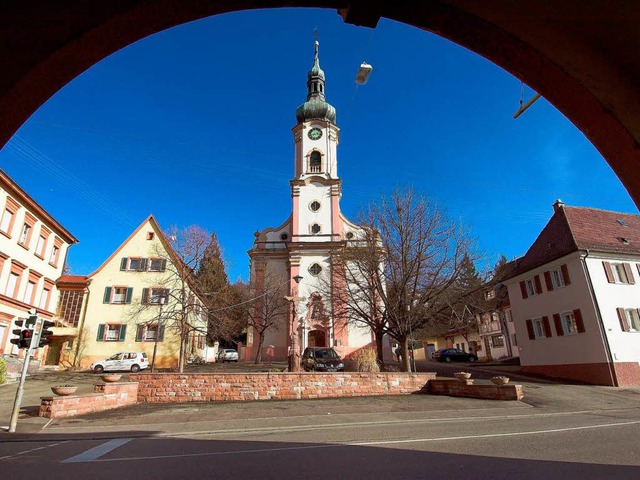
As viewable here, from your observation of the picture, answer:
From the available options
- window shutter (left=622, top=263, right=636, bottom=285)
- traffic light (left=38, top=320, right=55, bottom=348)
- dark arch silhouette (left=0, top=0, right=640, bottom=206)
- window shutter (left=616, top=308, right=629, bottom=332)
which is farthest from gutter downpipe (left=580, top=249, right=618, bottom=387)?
traffic light (left=38, top=320, right=55, bottom=348)

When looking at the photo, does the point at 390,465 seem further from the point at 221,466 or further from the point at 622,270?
the point at 622,270

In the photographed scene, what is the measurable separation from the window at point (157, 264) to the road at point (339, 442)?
20531mm

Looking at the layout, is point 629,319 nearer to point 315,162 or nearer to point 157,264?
point 157,264

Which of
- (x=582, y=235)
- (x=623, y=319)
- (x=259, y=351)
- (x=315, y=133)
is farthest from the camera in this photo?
(x=315, y=133)

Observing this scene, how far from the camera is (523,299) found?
2877 centimetres

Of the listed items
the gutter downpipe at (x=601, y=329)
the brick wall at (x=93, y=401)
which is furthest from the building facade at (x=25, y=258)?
the gutter downpipe at (x=601, y=329)

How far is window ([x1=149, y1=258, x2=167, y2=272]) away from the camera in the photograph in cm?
3481

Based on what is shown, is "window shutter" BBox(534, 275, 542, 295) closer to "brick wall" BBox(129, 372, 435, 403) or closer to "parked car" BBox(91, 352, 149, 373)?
"brick wall" BBox(129, 372, 435, 403)

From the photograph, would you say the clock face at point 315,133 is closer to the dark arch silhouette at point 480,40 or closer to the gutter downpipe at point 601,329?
the gutter downpipe at point 601,329

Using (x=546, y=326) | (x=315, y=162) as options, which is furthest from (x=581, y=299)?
(x=315, y=162)

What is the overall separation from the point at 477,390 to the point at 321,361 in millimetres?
10253

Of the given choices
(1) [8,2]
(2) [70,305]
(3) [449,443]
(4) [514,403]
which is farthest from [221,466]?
(2) [70,305]

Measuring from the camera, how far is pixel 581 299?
78.1 ft

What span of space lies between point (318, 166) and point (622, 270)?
3188 centimetres
